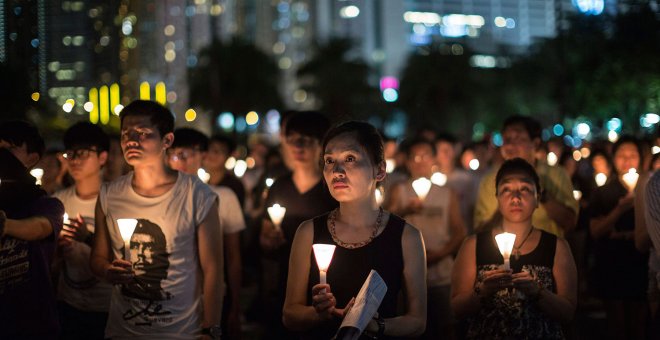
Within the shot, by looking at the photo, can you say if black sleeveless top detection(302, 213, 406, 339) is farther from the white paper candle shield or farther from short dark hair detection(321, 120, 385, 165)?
the white paper candle shield

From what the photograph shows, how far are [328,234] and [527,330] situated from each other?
1.34m

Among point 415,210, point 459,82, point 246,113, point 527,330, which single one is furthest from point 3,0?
point 246,113

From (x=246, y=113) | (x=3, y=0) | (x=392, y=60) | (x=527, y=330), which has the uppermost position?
(x=392, y=60)

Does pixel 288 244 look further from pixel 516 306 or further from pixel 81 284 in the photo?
pixel 516 306

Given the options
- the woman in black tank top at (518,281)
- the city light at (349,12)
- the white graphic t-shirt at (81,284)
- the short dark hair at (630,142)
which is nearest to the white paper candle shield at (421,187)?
the woman in black tank top at (518,281)

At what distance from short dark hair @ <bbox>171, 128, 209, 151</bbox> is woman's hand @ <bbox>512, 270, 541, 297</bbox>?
387 centimetres

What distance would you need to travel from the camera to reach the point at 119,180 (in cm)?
553

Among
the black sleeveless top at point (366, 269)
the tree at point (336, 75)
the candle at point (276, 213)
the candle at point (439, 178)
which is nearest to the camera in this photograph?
the black sleeveless top at point (366, 269)

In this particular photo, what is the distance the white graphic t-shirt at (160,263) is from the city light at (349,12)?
458 feet

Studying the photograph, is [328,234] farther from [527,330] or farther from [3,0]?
[3,0]

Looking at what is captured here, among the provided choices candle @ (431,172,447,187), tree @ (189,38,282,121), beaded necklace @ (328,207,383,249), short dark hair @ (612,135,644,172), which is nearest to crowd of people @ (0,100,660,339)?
beaded necklace @ (328,207,383,249)

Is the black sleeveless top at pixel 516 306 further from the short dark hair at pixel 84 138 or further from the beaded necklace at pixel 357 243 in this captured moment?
the short dark hair at pixel 84 138

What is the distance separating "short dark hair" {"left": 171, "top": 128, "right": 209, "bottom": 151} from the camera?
7.91 meters

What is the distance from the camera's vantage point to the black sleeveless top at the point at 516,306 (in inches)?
199
